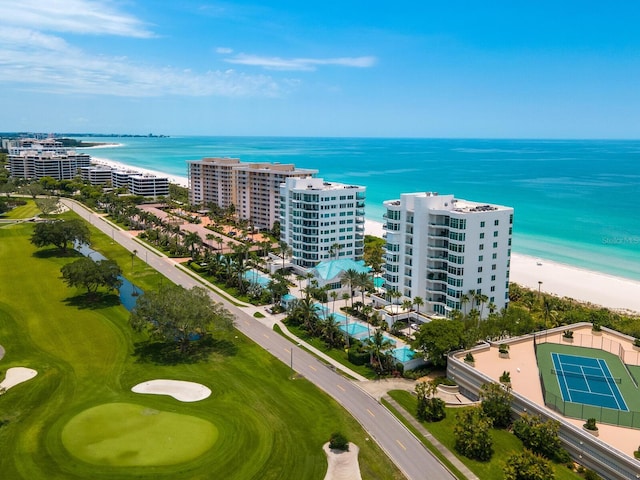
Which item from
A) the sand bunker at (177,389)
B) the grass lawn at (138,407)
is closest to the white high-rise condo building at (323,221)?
the grass lawn at (138,407)

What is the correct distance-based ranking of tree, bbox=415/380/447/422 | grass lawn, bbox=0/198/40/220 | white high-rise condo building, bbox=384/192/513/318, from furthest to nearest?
grass lawn, bbox=0/198/40/220
white high-rise condo building, bbox=384/192/513/318
tree, bbox=415/380/447/422

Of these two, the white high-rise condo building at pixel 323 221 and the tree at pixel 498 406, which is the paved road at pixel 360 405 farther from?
the white high-rise condo building at pixel 323 221

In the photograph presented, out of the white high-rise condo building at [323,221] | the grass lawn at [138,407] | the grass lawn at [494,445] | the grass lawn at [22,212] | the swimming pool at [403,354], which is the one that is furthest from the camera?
the grass lawn at [22,212]

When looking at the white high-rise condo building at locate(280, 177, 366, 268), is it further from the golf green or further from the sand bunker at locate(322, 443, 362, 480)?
the sand bunker at locate(322, 443, 362, 480)

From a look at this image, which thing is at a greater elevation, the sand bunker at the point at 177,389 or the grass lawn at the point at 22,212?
the grass lawn at the point at 22,212

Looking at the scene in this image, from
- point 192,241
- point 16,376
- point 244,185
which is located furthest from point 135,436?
point 244,185

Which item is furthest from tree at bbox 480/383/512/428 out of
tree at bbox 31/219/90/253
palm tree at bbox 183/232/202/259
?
tree at bbox 31/219/90/253

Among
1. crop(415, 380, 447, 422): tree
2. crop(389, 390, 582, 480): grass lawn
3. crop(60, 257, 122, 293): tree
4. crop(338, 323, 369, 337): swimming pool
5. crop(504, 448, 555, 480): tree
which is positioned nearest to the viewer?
crop(504, 448, 555, 480): tree
